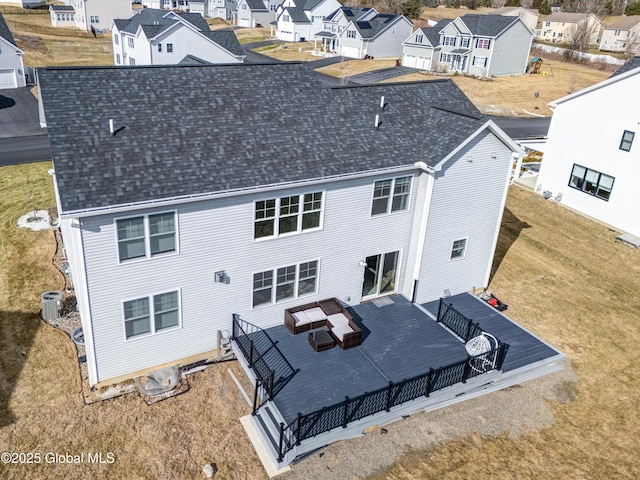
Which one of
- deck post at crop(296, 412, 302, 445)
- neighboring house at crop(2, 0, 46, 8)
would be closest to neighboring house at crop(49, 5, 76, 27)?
neighboring house at crop(2, 0, 46, 8)

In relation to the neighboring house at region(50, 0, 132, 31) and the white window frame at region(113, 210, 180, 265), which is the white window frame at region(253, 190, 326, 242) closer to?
the white window frame at region(113, 210, 180, 265)

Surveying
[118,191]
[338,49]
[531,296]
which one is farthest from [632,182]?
[338,49]

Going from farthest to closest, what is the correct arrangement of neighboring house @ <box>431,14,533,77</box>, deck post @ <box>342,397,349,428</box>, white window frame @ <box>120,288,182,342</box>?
neighboring house @ <box>431,14,533,77</box>
white window frame @ <box>120,288,182,342</box>
deck post @ <box>342,397,349,428</box>

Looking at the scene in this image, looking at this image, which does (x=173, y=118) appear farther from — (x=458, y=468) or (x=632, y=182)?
(x=632, y=182)

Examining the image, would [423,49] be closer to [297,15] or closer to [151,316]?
[297,15]

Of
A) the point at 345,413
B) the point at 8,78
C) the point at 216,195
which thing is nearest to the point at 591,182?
the point at 345,413
